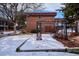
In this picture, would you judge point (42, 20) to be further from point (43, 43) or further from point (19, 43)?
point (19, 43)

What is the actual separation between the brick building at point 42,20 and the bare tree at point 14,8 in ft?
0.29

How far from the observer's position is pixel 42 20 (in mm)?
5855

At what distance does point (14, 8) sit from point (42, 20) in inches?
16.2

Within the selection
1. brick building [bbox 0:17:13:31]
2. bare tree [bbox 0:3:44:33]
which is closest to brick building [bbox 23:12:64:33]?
bare tree [bbox 0:3:44:33]

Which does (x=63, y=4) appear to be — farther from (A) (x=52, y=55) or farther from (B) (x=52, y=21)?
(A) (x=52, y=55)

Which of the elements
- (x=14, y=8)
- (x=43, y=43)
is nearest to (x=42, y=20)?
(x=43, y=43)

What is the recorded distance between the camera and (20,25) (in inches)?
230

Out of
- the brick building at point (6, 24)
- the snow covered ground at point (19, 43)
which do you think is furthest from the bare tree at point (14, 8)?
the snow covered ground at point (19, 43)

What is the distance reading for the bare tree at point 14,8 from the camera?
5.79 metres

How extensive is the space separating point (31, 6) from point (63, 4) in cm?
43

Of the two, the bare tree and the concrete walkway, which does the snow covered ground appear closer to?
the concrete walkway

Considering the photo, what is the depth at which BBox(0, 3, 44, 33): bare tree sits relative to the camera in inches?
228

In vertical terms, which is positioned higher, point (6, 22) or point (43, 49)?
point (6, 22)

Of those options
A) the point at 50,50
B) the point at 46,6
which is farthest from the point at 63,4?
the point at 50,50
